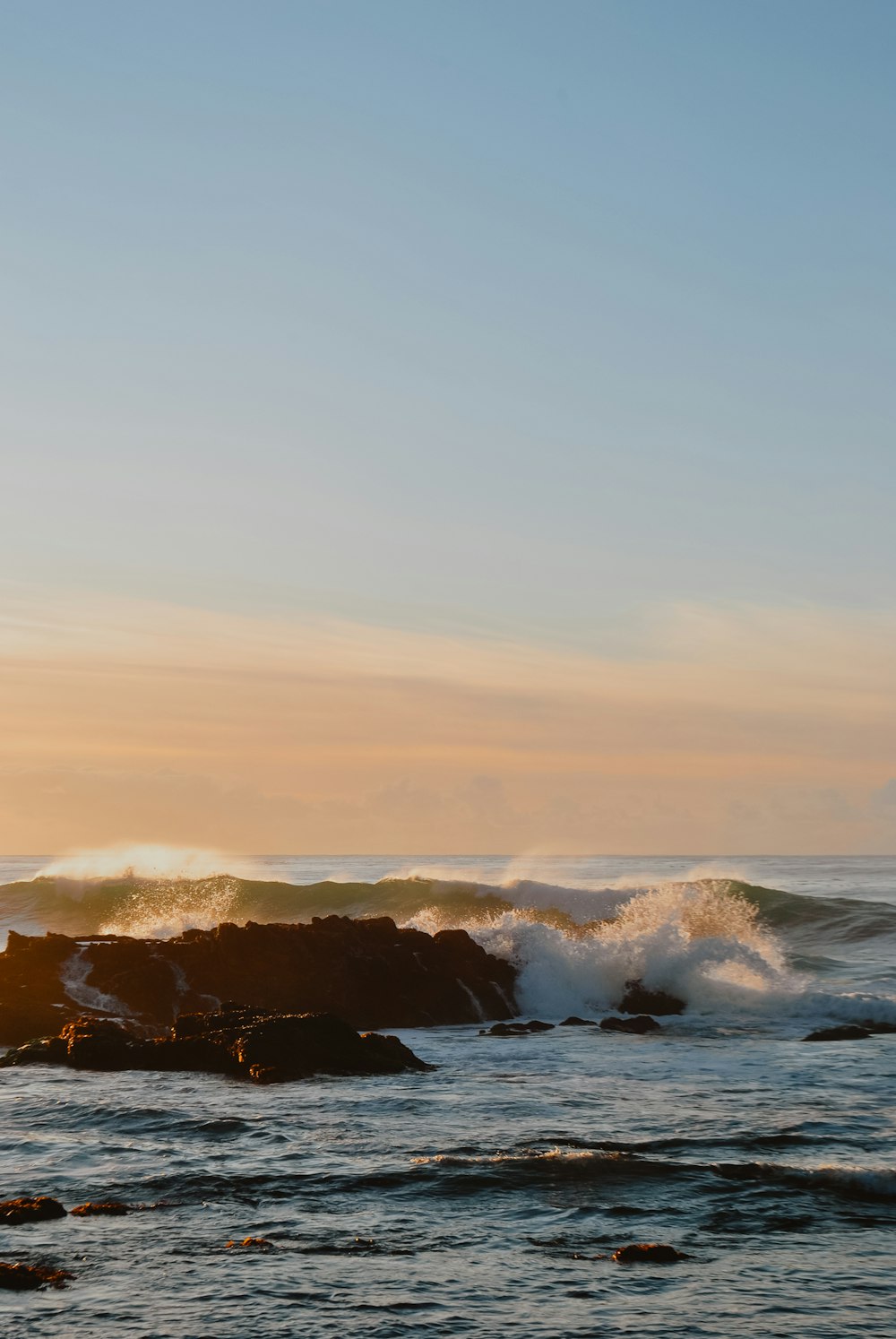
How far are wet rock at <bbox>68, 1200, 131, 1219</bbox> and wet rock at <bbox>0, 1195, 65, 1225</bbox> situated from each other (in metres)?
0.16

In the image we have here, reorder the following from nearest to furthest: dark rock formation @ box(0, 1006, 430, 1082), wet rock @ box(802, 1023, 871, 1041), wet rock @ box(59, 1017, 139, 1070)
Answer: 1. dark rock formation @ box(0, 1006, 430, 1082)
2. wet rock @ box(59, 1017, 139, 1070)
3. wet rock @ box(802, 1023, 871, 1041)

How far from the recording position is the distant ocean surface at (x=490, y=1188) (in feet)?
30.4

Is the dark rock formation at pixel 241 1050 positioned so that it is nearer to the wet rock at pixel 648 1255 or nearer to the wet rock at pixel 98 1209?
the wet rock at pixel 98 1209

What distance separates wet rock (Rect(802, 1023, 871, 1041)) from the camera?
76.5ft

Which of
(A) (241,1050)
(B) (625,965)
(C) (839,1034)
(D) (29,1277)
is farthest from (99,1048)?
(B) (625,965)

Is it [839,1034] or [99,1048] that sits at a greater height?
[99,1048]

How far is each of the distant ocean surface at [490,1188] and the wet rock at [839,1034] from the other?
49 centimetres

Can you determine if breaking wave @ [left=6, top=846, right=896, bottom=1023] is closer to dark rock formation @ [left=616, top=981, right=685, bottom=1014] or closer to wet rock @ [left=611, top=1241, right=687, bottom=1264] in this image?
dark rock formation @ [left=616, top=981, right=685, bottom=1014]

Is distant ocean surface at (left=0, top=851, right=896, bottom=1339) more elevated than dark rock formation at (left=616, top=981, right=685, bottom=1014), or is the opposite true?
distant ocean surface at (left=0, top=851, right=896, bottom=1339)

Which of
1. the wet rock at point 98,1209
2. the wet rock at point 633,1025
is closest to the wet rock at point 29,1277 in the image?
the wet rock at point 98,1209

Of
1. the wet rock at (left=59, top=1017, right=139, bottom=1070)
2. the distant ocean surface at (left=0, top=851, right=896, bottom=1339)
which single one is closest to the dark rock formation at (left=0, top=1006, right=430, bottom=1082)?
the wet rock at (left=59, top=1017, right=139, bottom=1070)

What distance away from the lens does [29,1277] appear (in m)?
9.73

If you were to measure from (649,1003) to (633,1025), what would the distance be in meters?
3.18

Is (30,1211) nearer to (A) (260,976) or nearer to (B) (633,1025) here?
(A) (260,976)
